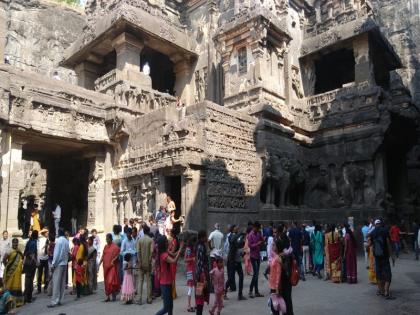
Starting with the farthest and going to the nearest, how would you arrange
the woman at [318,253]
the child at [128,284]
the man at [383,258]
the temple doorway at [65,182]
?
the temple doorway at [65,182] → the woman at [318,253] → the child at [128,284] → the man at [383,258]

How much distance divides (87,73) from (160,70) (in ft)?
16.0

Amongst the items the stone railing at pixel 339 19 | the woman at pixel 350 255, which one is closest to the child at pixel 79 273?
the woman at pixel 350 255

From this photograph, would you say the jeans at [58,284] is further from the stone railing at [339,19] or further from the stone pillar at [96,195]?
the stone railing at [339,19]

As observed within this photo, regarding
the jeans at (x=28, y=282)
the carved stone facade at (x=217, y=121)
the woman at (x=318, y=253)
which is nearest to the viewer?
the jeans at (x=28, y=282)

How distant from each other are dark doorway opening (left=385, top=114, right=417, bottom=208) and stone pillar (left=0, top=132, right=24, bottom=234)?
16.4 metres

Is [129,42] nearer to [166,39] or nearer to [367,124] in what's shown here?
[166,39]

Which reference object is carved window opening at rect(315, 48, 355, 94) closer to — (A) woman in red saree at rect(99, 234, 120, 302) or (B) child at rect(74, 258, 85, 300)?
(A) woman in red saree at rect(99, 234, 120, 302)

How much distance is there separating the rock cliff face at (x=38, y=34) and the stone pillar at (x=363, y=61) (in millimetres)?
28954

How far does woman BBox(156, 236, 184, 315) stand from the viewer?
19.3 feet

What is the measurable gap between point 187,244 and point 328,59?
20485 mm

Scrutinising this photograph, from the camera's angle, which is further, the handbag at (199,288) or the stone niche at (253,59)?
the stone niche at (253,59)

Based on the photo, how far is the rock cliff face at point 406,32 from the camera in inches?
1229

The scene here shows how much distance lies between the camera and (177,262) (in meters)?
7.98

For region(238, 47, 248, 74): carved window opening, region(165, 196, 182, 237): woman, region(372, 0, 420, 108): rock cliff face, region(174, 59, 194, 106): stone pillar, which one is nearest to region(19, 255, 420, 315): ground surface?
region(165, 196, 182, 237): woman
